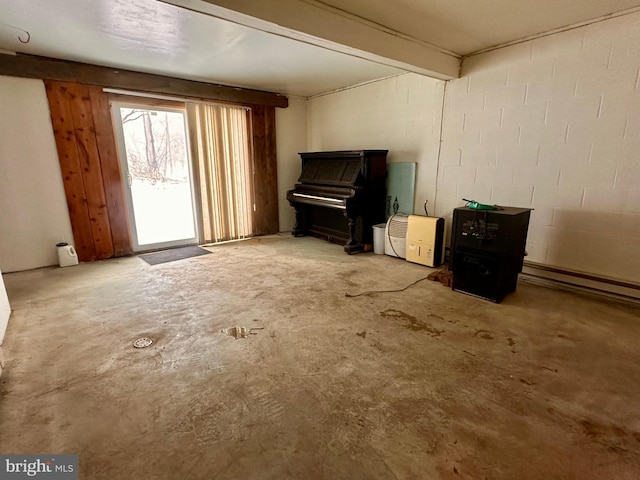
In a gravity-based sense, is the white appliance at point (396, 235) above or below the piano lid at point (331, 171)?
below

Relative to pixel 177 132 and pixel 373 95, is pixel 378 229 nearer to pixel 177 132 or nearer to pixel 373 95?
pixel 373 95

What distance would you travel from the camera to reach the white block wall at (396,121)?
4109mm

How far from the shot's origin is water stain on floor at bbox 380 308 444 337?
241 centimetres

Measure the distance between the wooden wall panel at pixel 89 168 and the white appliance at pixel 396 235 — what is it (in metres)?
3.63

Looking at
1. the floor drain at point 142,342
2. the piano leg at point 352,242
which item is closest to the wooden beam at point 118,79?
the piano leg at point 352,242

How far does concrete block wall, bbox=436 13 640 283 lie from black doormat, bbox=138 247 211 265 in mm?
3791

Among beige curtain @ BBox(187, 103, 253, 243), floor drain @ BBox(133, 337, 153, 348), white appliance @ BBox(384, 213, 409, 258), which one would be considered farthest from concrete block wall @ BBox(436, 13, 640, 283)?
floor drain @ BBox(133, 337, 153, 348)

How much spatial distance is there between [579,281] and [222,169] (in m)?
4.79

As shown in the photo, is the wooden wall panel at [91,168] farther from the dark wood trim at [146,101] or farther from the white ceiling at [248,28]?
the white ceiling at [248,28]

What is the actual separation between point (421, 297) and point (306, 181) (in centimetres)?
292

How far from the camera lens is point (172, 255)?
4473 millimetres

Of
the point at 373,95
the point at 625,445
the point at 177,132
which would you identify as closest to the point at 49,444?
the point at 625,445

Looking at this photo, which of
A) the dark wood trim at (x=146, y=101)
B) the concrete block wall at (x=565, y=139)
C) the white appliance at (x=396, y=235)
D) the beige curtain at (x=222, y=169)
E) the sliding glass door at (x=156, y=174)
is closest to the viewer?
the concrete block wall at (x=565, y=139)

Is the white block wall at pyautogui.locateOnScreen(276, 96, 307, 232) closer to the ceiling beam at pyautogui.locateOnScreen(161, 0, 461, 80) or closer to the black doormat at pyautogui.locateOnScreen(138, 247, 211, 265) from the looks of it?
the black doormat at pyautogui.locateOnScreen(138, 247, 211, 265)
